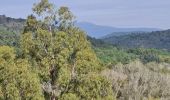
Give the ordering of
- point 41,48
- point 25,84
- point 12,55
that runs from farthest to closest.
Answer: point 41,48 → point 12,55 → point 25,84

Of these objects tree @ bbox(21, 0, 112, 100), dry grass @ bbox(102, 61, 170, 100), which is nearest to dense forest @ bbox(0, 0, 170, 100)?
tree @ bbox(21, 0, 112, 100)

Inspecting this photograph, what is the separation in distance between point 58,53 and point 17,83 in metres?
4.45

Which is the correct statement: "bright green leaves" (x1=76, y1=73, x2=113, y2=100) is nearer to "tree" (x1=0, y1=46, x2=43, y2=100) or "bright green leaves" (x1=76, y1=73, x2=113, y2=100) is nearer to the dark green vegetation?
the dark green vegetation

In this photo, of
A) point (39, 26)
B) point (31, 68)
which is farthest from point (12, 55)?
point (39, 26)

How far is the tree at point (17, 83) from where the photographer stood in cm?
2905

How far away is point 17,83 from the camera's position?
29.2 metres

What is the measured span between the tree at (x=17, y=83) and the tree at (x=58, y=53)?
2225mm

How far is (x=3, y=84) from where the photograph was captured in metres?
29.4

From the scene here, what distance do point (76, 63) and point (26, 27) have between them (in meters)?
4.78

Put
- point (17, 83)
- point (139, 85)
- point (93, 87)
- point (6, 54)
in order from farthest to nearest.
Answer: point (139, 85), point (6, 54), point (93, 87), point (17, 83)

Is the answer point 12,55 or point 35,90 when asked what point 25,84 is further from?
point 12,55

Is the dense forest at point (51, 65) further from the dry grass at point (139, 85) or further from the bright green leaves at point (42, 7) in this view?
the dry grass at point (139, 85)

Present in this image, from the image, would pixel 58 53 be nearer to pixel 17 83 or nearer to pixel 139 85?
pixel 17 83

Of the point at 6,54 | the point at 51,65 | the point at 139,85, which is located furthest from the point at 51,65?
the point at 139,85
